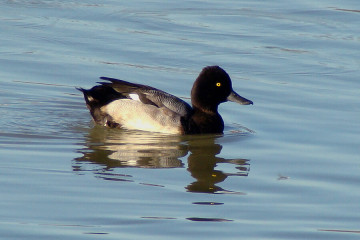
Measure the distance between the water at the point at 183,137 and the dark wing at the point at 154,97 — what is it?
16.9 inches

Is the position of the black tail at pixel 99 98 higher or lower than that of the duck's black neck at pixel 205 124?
higher

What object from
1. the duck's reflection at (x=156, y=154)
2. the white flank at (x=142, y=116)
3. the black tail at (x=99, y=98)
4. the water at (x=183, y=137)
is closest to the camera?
the water at (x=183, y=137)

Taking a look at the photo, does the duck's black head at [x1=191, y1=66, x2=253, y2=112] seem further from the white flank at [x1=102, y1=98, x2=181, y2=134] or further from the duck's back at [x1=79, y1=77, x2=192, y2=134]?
the white flank at [x1=102, y1=98, x2=181, y2=134]

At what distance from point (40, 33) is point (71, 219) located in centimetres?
866

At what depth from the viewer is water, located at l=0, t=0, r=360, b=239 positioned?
24.6ft

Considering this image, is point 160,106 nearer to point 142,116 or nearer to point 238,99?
point 142,116

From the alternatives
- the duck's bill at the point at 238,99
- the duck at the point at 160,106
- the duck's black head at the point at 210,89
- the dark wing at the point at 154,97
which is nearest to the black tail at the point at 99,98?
the duck at the point at 160,106

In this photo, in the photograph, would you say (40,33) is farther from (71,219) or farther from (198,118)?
(71,219)

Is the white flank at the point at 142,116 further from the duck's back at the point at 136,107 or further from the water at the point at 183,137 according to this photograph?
the water at the point at 183,137

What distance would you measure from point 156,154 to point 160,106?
1.48 meters

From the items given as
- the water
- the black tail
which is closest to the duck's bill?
the water

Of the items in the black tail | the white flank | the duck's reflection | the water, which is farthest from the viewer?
the black tail

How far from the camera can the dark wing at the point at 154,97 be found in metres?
11.3

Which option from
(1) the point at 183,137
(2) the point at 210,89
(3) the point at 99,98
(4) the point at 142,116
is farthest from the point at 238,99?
(3) the point at 99,98
